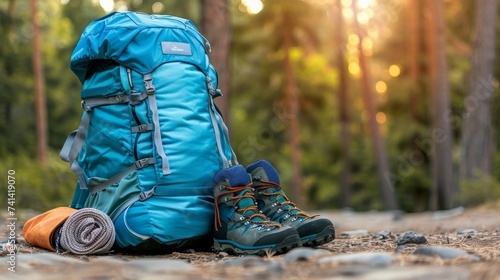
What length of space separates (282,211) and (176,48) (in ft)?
3.67

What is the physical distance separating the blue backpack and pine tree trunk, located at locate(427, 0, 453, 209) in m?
13.4

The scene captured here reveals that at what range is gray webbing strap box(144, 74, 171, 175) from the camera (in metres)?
4.04

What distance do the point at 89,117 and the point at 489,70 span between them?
1036 cm

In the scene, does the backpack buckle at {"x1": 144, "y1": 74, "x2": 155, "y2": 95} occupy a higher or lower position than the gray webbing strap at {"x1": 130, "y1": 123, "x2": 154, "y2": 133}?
higher

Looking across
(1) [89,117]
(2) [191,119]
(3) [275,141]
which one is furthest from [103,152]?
(3) [275,141]

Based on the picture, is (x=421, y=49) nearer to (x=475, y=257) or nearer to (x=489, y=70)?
(x=489, y=70)

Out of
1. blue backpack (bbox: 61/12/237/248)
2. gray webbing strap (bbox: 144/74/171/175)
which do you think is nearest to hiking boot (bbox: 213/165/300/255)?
blue backpack (bbox: 61/12/237/248)

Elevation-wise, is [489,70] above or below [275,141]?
above

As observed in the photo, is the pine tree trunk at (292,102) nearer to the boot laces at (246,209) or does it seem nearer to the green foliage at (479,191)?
the green foliage at (479,191)

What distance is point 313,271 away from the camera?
113 inches

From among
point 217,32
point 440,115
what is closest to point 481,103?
point 440,115

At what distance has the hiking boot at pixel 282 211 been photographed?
13.2 ft

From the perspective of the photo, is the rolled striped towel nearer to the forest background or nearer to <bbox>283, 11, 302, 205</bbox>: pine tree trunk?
the forest background

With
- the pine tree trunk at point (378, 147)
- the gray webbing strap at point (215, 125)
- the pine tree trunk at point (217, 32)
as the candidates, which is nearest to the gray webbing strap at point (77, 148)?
the gray webbing strap at point (215, 125)
